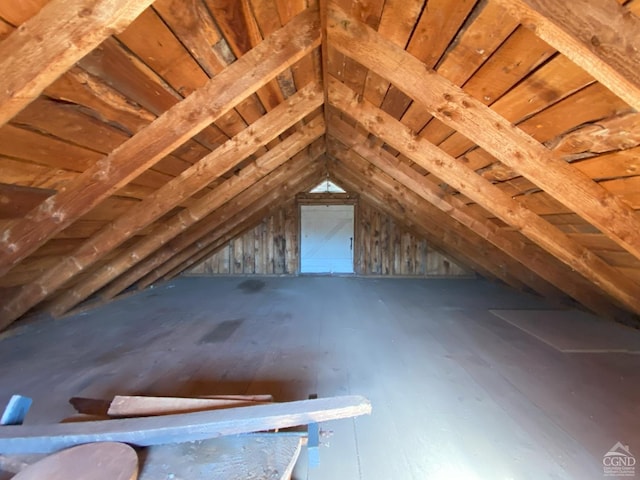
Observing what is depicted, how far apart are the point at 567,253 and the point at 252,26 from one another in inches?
96.7

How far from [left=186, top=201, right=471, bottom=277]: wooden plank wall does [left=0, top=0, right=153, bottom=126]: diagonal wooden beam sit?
502 cm

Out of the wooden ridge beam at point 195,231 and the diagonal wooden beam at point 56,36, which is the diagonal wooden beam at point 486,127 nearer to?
the diagonal wooden beam at point 56,36

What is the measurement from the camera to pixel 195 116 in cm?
157

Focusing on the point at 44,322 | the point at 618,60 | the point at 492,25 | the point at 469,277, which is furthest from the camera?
the point at 469,277

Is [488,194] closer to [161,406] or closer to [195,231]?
[161,406]

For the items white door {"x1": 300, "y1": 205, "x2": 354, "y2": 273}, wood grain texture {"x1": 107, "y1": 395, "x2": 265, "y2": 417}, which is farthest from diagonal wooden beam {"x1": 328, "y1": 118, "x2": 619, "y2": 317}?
white door {"x1": 300, "y1": 205, "x2": 354, "y2": 273}

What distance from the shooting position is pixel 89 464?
33.7 inches

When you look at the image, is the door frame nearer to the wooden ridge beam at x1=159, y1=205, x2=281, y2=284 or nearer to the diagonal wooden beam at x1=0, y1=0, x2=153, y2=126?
the wooden ridge beam at x1=159, y1=205, x2=281, y2=284

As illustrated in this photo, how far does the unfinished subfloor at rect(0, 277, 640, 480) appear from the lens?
1.34m

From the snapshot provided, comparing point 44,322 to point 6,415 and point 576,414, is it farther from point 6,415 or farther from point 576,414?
point 576,414

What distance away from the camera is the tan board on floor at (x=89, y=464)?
81 centimetres

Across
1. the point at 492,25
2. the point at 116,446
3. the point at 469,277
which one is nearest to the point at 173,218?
the point at 116,446

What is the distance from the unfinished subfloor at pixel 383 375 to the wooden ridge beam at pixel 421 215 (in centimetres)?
69

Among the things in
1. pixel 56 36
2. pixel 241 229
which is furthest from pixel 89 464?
pixel 241 229
